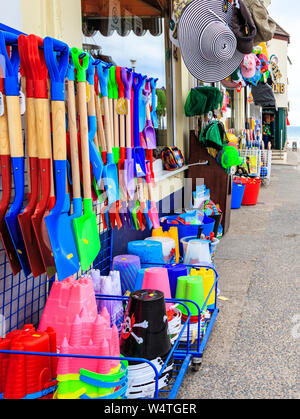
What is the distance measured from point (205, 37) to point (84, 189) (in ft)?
9.98

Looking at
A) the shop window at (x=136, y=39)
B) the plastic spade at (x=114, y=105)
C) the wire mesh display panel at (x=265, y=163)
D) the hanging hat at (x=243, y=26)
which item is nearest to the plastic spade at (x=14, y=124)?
the plastic spade at (x=114, y=105)

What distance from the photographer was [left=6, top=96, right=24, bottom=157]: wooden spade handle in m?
1.71

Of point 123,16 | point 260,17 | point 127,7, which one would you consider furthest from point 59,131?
point 260,17

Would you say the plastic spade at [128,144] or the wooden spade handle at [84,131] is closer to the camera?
the wooden spade handle at [84,131]

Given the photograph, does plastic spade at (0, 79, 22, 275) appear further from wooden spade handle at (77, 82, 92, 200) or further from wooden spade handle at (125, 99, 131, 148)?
wooden spade handle at (125, 99, 131, 148)

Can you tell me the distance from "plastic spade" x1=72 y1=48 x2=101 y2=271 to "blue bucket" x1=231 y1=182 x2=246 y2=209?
255 inches

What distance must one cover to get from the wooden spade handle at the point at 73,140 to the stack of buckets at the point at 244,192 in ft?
21.6

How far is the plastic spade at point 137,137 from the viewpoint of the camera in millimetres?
2549

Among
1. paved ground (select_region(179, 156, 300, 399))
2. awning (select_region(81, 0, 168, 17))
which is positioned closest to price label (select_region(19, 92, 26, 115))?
paved ground (select_region(179, 156, 300, 399))

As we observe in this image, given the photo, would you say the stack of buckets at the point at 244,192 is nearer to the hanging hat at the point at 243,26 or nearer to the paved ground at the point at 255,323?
the paved ground at the point at 255,323

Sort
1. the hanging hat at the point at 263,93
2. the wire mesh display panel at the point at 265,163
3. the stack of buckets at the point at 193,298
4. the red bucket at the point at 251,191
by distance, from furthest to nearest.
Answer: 1. the hanging hat at the point at 263,93
2. the wire mesh display panel at the point at 265,163
3. the red bucket at the point at 251,191
4. the stack of buckets at the point at 193,298

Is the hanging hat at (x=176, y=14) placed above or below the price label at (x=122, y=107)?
above
